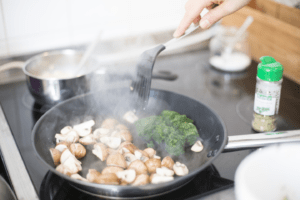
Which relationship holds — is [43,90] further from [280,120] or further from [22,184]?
[280,120]

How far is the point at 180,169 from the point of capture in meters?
0.75

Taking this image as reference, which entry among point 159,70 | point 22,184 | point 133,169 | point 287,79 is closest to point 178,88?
point 159,70

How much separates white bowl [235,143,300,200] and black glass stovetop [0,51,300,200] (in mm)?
233

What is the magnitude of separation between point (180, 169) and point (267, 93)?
0.34 metres

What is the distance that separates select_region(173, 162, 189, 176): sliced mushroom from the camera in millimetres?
747

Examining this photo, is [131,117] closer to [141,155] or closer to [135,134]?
[135,134]

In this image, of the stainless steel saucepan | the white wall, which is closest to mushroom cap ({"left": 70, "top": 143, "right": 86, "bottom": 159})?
the stainless steel saucepan

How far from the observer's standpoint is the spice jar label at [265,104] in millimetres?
871

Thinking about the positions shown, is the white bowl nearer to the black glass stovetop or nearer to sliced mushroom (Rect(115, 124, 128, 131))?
the black glass stovetop

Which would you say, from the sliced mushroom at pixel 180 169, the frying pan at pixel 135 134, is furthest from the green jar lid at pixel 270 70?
the sliced mushroom at pixel 180 169

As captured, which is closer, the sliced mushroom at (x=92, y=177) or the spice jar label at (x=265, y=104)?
the sliced mushroom at (x=92, y=177)

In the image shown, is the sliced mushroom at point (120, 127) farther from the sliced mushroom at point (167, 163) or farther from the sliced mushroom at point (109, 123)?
the sliced mushroom at point (167, 163)

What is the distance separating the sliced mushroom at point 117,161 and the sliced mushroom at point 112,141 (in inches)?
3.6

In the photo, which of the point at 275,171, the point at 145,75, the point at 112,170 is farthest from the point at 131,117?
the point at 275,171
